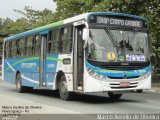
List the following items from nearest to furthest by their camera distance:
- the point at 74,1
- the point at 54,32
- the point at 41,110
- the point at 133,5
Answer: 1. the point at 41,110
2. the point at 54,32
3. the point at 133,5
4. the point at 74,1

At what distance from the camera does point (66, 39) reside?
17.4 metres

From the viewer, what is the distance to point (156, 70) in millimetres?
31734

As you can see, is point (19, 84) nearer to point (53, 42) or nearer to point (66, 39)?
point (53, 42)

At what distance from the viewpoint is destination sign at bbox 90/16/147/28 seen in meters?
16.1

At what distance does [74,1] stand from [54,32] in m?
12.4

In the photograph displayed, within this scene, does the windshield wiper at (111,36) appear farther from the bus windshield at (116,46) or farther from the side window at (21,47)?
the side window at (21,47)

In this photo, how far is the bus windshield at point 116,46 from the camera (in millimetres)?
15695

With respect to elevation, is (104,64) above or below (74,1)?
below

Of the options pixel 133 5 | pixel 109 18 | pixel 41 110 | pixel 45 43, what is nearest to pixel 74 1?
pixel 133 5

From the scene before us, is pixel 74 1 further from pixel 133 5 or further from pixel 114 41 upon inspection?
pixel 114 41

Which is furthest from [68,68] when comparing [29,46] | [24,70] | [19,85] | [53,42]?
[19,85]

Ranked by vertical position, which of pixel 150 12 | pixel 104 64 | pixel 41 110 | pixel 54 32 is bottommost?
pixel 41 110

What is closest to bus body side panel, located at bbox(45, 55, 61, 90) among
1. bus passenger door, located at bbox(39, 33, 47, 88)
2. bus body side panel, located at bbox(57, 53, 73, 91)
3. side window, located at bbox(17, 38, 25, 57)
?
bus passenger door, located at bbox(39, 33, 47, 88)

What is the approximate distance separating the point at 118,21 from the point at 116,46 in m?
0.98
